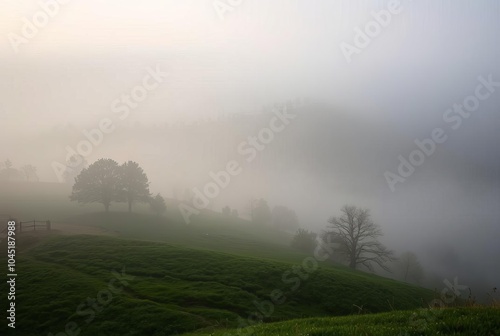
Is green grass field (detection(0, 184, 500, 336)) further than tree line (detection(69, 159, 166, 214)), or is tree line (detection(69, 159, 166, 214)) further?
tree line (detection(69, 159, 166, 214))

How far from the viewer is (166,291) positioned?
118 ft

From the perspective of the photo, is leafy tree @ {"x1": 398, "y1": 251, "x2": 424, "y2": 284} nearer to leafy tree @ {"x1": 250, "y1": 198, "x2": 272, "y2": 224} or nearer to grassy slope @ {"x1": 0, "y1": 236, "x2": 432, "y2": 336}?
leafy tree @ {"x1": 250, "y1": 198, "x2": 272, "y2": 224}

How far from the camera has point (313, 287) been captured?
4159cm

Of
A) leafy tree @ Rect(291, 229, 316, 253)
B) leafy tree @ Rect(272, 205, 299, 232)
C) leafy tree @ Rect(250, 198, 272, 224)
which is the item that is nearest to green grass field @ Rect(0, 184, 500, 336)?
leafy tree @ Rect(291, 229, 316, 253)

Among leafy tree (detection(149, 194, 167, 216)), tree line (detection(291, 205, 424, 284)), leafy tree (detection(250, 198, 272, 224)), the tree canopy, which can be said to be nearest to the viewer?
tree line (detection(291, 205, 424, 284))

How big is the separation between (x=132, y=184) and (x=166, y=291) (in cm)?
7923

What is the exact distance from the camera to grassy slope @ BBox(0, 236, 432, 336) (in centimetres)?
2883

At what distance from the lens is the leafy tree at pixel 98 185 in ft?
327

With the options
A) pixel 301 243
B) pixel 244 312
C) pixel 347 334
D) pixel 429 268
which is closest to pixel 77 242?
pixel 244 312

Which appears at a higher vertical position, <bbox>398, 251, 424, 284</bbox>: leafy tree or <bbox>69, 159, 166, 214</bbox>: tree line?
<bbox>69, 159, 166, 214</bbox>: tree line

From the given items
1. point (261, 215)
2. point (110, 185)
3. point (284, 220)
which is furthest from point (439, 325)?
point (284, 220)

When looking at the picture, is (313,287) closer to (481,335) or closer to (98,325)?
(98,325)

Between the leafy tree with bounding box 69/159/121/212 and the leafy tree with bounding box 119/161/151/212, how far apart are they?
1.73 m

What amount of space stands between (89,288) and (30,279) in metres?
11.2
